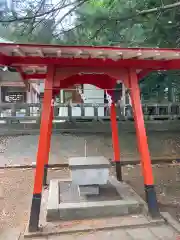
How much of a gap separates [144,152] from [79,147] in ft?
20.9

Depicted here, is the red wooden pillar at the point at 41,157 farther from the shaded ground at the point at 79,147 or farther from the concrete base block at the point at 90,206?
the shaded ground at the point at 79,147

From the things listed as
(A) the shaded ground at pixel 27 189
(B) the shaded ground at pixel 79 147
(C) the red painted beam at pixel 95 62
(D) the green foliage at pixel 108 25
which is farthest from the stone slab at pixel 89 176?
(B) the shaded ground at pixel 79 147

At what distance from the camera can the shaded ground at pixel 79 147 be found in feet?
33.5

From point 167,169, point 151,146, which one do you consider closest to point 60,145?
point 151,146

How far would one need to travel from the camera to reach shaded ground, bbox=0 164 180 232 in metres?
5.32

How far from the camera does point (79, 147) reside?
36.4 feet

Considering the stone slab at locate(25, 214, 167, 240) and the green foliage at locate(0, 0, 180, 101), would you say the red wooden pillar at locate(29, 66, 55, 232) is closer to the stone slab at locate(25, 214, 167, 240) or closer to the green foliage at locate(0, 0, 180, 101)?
the stone slab at locate(25, 214, 167, 240)

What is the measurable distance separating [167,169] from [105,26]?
4.53 meters

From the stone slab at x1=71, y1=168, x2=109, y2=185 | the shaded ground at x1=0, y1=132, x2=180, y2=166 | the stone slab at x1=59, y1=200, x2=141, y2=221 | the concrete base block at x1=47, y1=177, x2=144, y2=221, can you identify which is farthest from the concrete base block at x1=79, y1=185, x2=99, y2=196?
the shaded ground at x1=0, y1=132, x2=180, y2=166

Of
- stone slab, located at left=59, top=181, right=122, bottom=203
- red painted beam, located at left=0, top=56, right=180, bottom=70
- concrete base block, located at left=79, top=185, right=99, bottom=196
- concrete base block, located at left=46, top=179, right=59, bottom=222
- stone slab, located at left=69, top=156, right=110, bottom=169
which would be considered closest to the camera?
red painted beam, located at left=0, top=56, right=180, bottom=70

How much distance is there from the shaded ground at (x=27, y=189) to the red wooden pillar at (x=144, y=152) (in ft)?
2.15

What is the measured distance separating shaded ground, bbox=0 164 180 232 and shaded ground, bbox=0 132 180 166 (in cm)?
118

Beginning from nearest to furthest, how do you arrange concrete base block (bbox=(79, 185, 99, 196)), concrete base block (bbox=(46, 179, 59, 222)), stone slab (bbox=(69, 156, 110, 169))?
concrete base block (bbox=(46, 179, 59, 222)), stone slab (bbox=(69, 156, 110, 169)), concrete base block (bbox=(79, 185, 99, 196))

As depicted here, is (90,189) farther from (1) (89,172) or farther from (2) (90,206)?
(2) (90,206)
